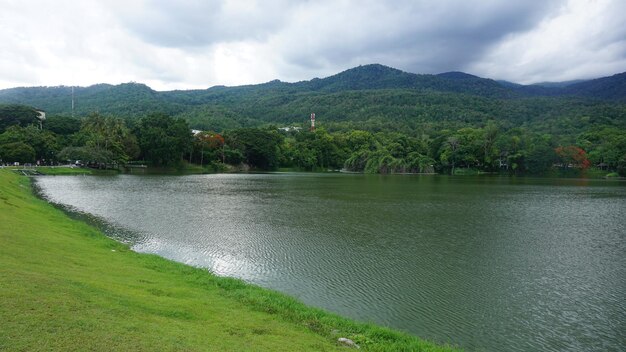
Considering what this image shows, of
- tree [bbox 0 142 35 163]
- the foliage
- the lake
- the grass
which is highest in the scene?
the foliage

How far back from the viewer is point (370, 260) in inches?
743

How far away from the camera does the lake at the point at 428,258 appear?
39.8 feet

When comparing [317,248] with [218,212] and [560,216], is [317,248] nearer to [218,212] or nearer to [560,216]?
[218,212]

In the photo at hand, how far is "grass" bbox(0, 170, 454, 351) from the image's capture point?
6.84 metres

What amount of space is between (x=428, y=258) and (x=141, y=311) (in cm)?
1441

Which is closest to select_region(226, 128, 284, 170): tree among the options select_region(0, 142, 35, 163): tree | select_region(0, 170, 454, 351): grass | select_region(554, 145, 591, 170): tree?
select_region(0, 142, 35, 163): tree

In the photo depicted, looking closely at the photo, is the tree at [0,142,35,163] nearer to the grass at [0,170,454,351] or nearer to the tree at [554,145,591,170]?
the grass at [0,170,454,351]

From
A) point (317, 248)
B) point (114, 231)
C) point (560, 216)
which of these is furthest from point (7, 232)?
point (560, 216)

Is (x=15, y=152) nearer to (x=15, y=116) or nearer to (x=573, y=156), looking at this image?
(x=15, y=116)

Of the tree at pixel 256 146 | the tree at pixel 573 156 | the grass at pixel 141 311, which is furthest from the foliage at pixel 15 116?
the tree at pixel 573 156

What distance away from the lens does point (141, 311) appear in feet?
28.8

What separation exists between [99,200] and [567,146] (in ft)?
417

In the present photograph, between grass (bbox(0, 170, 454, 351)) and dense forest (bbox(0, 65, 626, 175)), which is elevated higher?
dense forest (bbox(0, 65, 626, 175))

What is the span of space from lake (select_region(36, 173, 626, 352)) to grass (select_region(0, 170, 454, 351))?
2.11 meters
